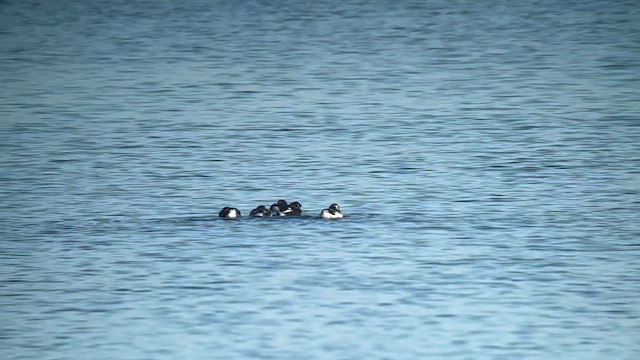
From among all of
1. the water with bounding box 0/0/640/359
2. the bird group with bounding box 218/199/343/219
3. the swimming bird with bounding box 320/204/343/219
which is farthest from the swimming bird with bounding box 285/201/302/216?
the swimming bird with bounding box 320/204/343/219

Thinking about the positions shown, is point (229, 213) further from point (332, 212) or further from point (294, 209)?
point (332, 212)

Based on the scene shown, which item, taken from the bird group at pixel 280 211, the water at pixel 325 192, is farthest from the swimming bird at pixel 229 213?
the water at pixel 325 192

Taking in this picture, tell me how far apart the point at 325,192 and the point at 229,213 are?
168 cm

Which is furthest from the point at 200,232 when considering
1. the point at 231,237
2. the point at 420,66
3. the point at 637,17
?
the point at 637,17

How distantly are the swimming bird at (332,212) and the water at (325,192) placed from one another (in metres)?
0.14

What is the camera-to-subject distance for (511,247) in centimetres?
1288

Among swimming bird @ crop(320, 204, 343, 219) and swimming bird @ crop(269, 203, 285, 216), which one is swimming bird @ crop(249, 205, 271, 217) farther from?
swimming bird @ crop(320, 204, 343, 219)

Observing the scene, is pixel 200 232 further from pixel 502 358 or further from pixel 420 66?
pixel 420 66

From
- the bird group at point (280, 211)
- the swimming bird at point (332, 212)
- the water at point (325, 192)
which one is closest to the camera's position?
the water at point (325, 192)

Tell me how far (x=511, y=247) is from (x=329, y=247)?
1633 millimetres

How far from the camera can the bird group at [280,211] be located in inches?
542

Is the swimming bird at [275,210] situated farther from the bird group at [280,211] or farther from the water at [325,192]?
the water at [325,192]

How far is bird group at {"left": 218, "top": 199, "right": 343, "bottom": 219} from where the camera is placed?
13.8 m

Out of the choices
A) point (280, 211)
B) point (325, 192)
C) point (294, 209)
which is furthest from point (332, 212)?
point (325, 192)
